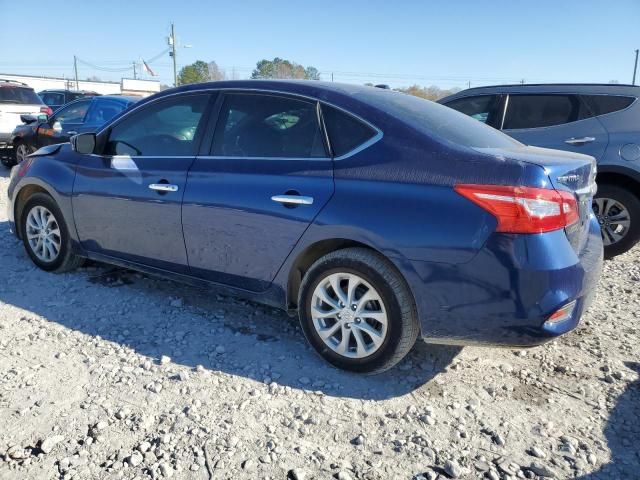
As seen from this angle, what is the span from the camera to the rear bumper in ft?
8.39

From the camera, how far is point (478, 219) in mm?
2598

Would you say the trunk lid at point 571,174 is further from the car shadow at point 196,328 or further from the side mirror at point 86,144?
the side mirror at point 86,144

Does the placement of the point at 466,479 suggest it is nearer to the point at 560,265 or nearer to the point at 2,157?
the point at 560,265

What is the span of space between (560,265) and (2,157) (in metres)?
12.5

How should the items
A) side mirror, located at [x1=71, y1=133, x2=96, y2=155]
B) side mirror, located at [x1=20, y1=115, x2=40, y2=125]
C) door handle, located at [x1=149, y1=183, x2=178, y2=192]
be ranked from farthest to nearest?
side mirror, located at [x1=20, y1=115, x2=40, y2=125] < side mirror, located at [x1=71, y1=133, x2=96, y2=155] < door handle, located at [x1=149, y1=183, x2=178, y2=192]

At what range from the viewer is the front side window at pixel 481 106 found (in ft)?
20.5

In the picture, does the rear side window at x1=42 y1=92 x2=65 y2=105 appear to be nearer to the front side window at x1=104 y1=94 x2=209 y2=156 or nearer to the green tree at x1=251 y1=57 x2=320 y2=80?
the green tree at x1=251 y1=57 x2=320 y2=80

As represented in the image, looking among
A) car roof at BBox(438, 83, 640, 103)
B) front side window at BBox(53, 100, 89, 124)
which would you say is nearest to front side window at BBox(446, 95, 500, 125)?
car roof at BBox(438, 83, 640, 103)

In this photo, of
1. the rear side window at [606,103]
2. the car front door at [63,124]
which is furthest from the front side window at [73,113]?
the rear side window at [606,103]

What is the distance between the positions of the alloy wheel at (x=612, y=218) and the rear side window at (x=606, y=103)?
95 cm

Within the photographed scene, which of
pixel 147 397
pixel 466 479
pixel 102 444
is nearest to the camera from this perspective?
pixel 466 479

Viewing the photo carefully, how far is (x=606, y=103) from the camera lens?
5.58 m

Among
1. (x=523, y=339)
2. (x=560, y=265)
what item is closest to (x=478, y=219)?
(x=560, y=265)

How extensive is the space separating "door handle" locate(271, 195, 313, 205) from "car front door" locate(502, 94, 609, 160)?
12.1 ft
